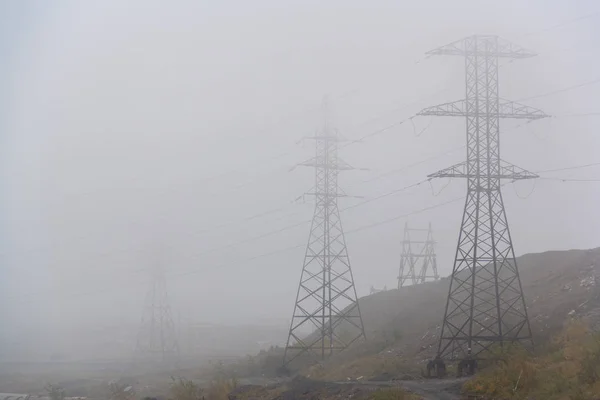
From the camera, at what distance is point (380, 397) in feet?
65.7

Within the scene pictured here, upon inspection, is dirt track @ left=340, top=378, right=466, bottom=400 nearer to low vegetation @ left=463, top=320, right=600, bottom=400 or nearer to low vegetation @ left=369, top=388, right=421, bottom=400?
low vegetation @ left=369, top=388, right=421, bottom=400

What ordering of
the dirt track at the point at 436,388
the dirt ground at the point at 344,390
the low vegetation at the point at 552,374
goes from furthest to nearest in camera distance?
the dirt ground at the point at 344,390
the dirt track at the point at 436,388
the low vegetation at the point at 552,374

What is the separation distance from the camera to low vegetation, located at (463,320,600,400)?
16.7 m

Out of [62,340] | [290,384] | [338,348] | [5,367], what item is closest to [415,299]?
[338,348]

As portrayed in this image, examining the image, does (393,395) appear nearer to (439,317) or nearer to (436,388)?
(436,388)

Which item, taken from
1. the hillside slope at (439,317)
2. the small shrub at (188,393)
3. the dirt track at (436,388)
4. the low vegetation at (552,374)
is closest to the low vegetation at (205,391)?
the small shrub at (188,393)

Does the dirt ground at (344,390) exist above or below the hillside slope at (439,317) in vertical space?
below

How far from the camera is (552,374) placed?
1855 centimetres

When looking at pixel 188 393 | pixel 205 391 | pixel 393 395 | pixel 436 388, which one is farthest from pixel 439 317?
pixel 393 395

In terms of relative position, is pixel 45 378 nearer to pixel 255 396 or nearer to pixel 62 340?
pixel 255 396

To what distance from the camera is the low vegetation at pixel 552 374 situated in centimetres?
1673

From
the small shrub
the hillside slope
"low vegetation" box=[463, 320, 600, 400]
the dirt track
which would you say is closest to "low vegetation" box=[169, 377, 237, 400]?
the small shrub

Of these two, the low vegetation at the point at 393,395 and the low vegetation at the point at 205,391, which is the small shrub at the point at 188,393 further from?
the low vegetation at the point at 393,395

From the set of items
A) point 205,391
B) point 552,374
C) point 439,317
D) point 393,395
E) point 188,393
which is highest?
point 439,317
